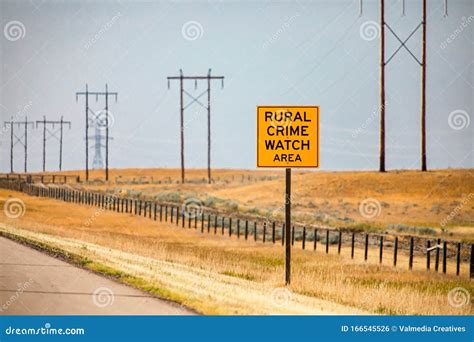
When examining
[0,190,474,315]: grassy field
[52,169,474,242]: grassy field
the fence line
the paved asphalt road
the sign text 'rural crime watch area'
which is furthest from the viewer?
[52,169,474,242]: grassy field

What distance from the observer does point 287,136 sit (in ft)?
67.1

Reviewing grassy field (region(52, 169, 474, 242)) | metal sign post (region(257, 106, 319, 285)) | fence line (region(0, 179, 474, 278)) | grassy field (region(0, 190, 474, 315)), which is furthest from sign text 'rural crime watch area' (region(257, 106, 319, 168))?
grassy field (region(52, 169, 474, 242))

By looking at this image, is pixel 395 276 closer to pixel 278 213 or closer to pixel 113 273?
pixel 113 273

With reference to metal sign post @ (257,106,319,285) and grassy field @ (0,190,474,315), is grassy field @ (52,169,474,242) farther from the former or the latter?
metal sign post @ (257,106,319,285)

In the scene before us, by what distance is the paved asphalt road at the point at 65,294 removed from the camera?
1446cm

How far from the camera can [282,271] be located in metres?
27.4

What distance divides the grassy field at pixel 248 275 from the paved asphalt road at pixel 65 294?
596 millimetres

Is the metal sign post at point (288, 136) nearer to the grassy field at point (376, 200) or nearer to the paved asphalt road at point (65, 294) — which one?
the paved asphalt road at point (65, 294)

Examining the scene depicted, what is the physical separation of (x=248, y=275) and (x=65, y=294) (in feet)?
31.4

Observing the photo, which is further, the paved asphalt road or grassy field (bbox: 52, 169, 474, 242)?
grassy field (bbox: 52, 169, 474, 242)

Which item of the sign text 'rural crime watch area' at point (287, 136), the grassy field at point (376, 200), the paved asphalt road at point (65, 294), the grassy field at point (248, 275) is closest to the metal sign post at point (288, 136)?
the sign text 'rural crime watch area' at point (287, 136)

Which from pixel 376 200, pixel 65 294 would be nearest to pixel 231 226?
pixel 376 200

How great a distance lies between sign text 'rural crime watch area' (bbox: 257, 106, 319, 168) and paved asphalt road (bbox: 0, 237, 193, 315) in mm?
4780

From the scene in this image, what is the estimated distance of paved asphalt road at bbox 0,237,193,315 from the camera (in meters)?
14.5
